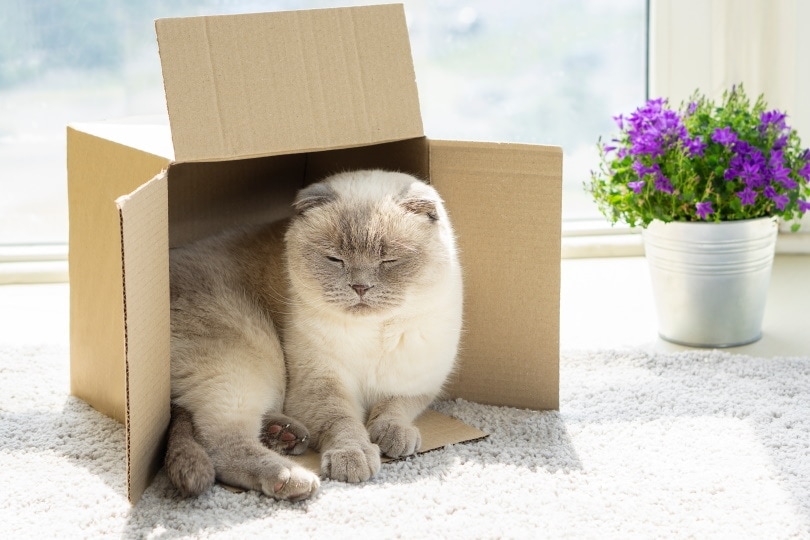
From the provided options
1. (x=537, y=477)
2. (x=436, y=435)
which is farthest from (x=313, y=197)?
(x=537, y=477)

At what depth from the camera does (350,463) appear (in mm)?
1555

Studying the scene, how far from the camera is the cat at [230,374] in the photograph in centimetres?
151

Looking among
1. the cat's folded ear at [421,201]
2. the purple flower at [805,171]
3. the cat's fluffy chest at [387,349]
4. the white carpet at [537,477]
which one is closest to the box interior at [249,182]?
the cat's folded ear at [421,201]

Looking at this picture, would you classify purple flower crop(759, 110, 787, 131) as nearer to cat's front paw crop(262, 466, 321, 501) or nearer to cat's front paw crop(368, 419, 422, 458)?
cat's front paw crop(368, 419, 422, 458)

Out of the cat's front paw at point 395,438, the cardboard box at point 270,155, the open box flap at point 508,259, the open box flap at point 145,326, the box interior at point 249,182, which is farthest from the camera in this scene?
the box interior at point 249,182

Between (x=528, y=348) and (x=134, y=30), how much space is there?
1781 millimetres

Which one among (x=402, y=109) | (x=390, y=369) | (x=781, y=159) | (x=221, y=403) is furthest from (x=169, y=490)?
(x=781, y=159)

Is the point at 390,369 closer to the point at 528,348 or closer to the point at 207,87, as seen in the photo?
the point at 528,348

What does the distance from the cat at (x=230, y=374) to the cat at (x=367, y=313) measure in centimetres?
6

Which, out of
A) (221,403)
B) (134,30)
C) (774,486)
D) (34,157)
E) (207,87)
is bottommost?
(774,486)

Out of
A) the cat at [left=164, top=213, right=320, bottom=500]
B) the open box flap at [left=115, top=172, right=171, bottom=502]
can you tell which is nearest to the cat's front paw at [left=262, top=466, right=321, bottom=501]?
the cat at [left=164, top=213, right=320, bottom=500]

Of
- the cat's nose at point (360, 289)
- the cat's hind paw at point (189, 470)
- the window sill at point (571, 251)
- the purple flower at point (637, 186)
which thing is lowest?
the cat's hind paw at point (189, 470)

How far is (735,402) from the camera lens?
6.20 feet

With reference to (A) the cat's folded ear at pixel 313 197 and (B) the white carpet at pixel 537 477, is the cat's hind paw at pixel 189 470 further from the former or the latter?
(A) the cat's folded ear at pixel 313 197
